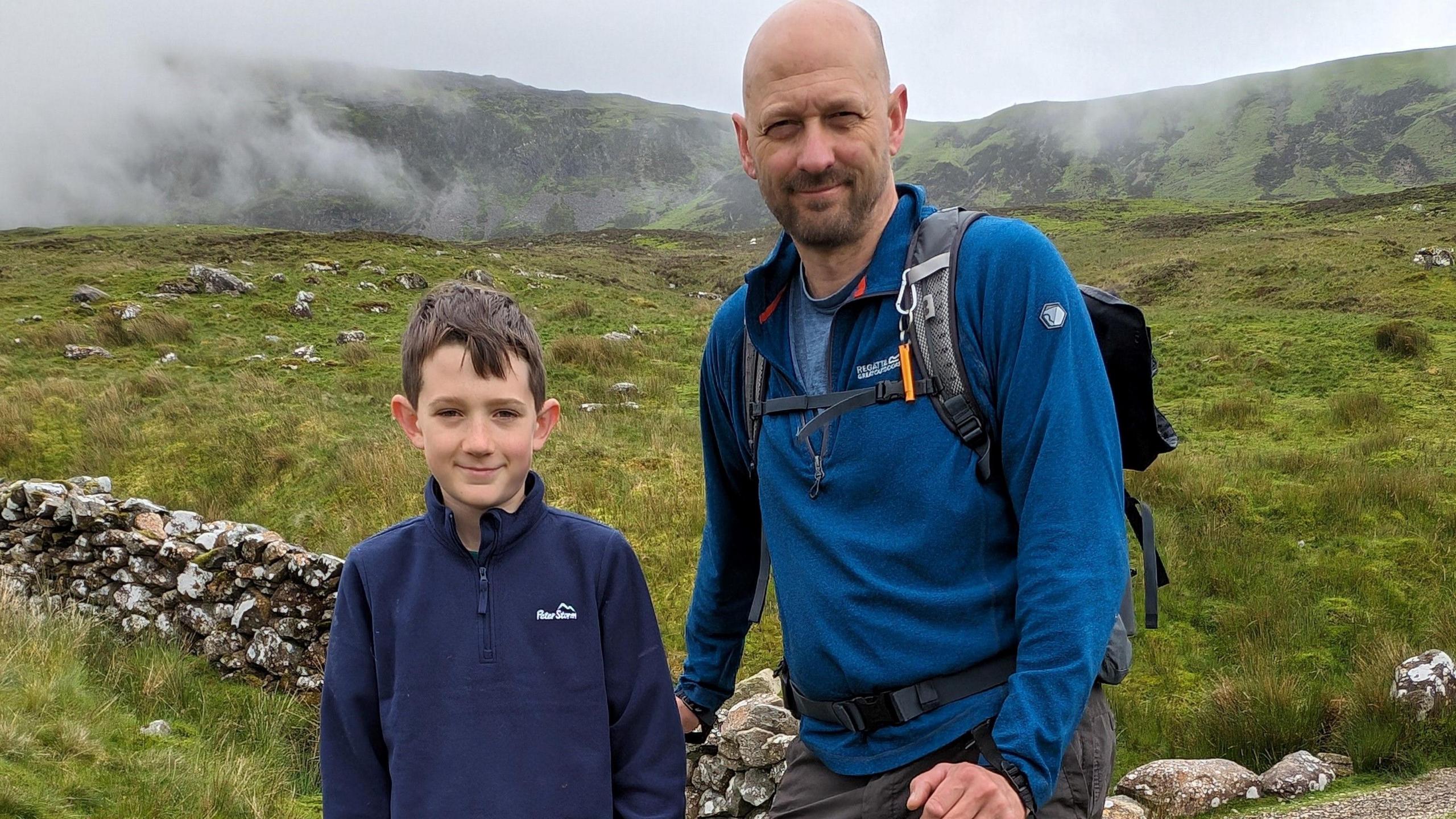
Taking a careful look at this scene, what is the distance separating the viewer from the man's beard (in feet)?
6.98

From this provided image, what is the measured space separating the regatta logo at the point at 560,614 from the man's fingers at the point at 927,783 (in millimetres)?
925

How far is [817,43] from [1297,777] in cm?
450

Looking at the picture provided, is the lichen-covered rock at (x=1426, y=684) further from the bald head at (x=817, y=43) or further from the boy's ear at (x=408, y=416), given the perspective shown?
the boy's ear at (x=408, y=416)

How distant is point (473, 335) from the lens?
2.23 meters

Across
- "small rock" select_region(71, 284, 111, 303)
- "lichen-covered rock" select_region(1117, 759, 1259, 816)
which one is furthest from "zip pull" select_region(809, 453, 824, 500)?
"small rock" select_region(71, 284, 111, 303)

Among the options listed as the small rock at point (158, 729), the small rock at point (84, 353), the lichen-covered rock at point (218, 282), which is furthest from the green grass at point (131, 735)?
the lichen-covered rock at point (218, 282)

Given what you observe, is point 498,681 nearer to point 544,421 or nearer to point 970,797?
point 544,421

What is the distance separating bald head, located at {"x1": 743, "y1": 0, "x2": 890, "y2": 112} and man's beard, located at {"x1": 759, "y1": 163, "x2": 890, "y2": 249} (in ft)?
0.78

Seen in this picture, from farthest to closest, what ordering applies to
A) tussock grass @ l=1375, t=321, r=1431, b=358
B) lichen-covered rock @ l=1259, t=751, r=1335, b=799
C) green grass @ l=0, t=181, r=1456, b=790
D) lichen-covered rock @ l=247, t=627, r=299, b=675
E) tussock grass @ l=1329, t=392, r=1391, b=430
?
tussock grass @ l=1375, t=321, r=1431, b=358
tussock grass @ l=1329, t=392, r=1391, b=430
lichen-covered rock @ l=247, t=627, r=299, b=675
green grass @ l=0, t=181, r=1456, b=790
lichen-covered rock @ l=1259, t=751, r=1335, b=799

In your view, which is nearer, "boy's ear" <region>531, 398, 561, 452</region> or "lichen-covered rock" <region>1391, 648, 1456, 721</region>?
"boy's ear" <region>531, 398, 561, 452</region>

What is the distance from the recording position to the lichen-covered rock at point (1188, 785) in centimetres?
427

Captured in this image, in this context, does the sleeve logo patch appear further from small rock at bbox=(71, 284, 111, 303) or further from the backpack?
small rock at bbox=(71, 284, 111, 303)

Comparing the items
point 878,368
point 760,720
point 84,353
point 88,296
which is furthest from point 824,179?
point 88,296

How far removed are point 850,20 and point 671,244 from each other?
6645 cm
